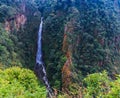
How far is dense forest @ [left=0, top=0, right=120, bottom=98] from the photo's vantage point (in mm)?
35344

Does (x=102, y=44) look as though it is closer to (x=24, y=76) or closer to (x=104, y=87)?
(x=24, y=76)

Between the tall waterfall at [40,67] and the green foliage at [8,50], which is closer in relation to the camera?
the green foliage at [8,50]

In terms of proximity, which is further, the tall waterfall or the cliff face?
the tall waterfall

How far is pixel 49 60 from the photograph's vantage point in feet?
126

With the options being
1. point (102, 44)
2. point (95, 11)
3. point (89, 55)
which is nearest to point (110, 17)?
point (95, 11)

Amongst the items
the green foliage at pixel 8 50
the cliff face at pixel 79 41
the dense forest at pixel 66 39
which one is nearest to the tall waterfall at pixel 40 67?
the dense forest at pixel 66 39

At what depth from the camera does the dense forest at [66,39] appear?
3534 cm

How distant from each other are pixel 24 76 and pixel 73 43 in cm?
1629

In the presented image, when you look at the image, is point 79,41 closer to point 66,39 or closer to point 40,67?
point 66,39

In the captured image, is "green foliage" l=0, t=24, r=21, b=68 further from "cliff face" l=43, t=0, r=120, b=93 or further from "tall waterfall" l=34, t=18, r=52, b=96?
"cliff face" l=43, t=0, r=120, b=93

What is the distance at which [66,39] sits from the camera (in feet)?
124

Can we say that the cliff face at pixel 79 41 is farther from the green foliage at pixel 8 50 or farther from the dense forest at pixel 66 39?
the green foliage at pixel 8 50

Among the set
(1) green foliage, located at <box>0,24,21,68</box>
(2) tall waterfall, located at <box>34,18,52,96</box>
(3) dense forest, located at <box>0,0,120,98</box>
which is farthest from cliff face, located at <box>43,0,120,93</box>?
(1) green foliage, located at <box>0,24,21,68</box>

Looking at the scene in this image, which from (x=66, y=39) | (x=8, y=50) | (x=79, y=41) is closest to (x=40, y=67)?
(x=66, y=39)
